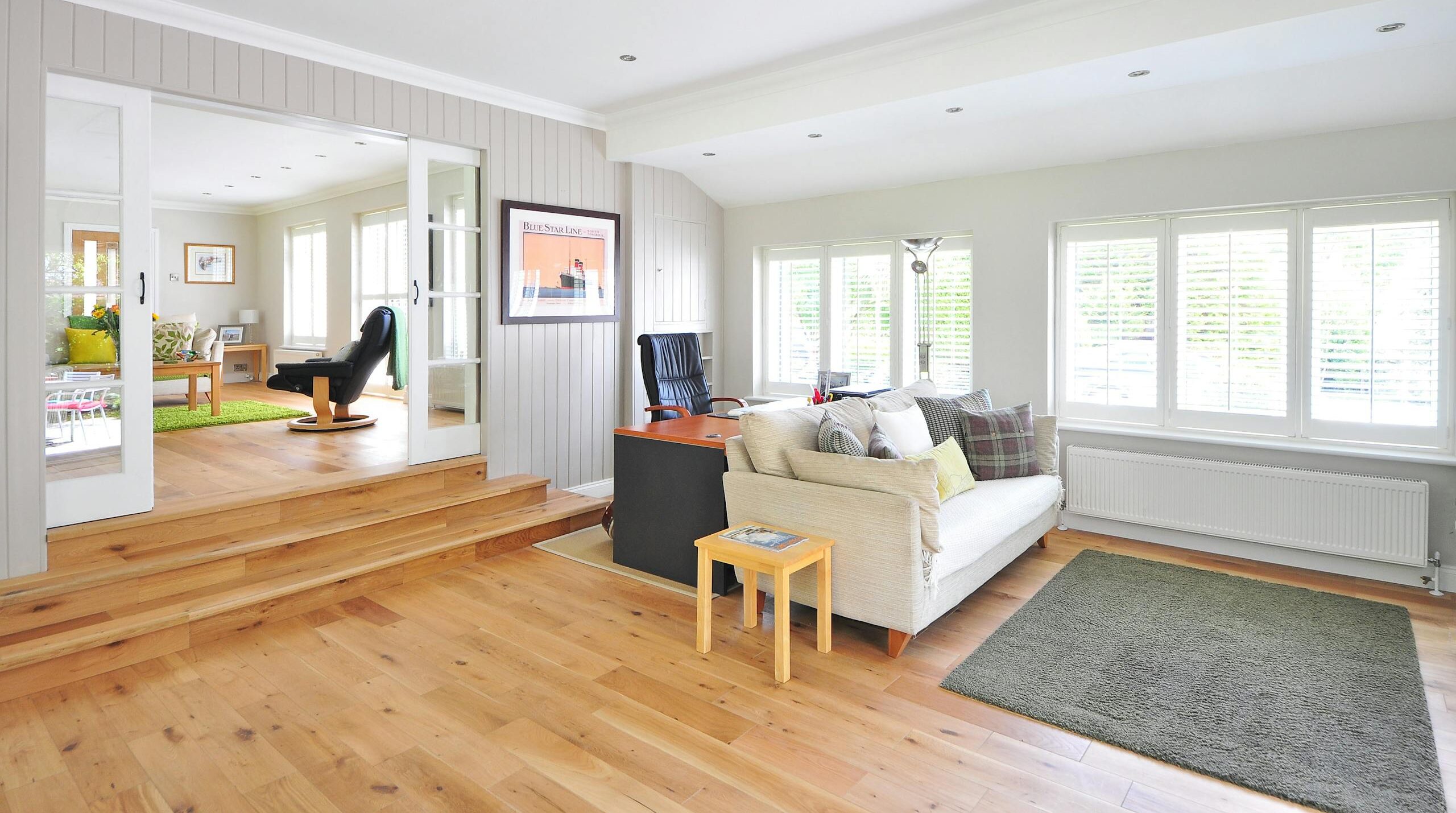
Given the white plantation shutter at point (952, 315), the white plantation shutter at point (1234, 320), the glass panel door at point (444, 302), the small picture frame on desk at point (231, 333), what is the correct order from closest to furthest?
the white plantation shutter at point (1234, 320), the glass panel door at point (444, 302), the white plantation shutter at point (952, 315), the small picture frame on desk at point (231, 333)

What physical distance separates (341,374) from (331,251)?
135 inches

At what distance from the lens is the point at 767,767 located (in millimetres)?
2297

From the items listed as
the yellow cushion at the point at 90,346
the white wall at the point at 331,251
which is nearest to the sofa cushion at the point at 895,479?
the yellow cushion at the point at 90,346

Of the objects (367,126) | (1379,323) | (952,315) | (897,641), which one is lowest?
(897,641)

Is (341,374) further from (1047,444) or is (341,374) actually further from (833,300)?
(1047,444)

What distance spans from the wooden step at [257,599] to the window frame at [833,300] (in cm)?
219

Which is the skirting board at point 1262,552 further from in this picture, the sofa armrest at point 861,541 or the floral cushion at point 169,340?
the floral cushion at point 169,340

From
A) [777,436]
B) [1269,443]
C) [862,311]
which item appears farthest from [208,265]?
[1269,443]

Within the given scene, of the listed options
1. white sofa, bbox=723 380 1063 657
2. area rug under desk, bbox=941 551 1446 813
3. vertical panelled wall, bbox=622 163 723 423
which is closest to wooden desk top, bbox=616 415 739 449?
white sofa, bbox=723 380 1063 657

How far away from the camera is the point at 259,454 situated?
5.43 metres

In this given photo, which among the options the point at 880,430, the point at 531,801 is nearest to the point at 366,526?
the point at 531,801

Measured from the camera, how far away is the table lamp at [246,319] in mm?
10531

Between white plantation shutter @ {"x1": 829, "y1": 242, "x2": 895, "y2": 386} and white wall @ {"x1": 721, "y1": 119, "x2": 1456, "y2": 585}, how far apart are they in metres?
0.19

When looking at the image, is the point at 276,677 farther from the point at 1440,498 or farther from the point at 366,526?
the point at 1440,498
